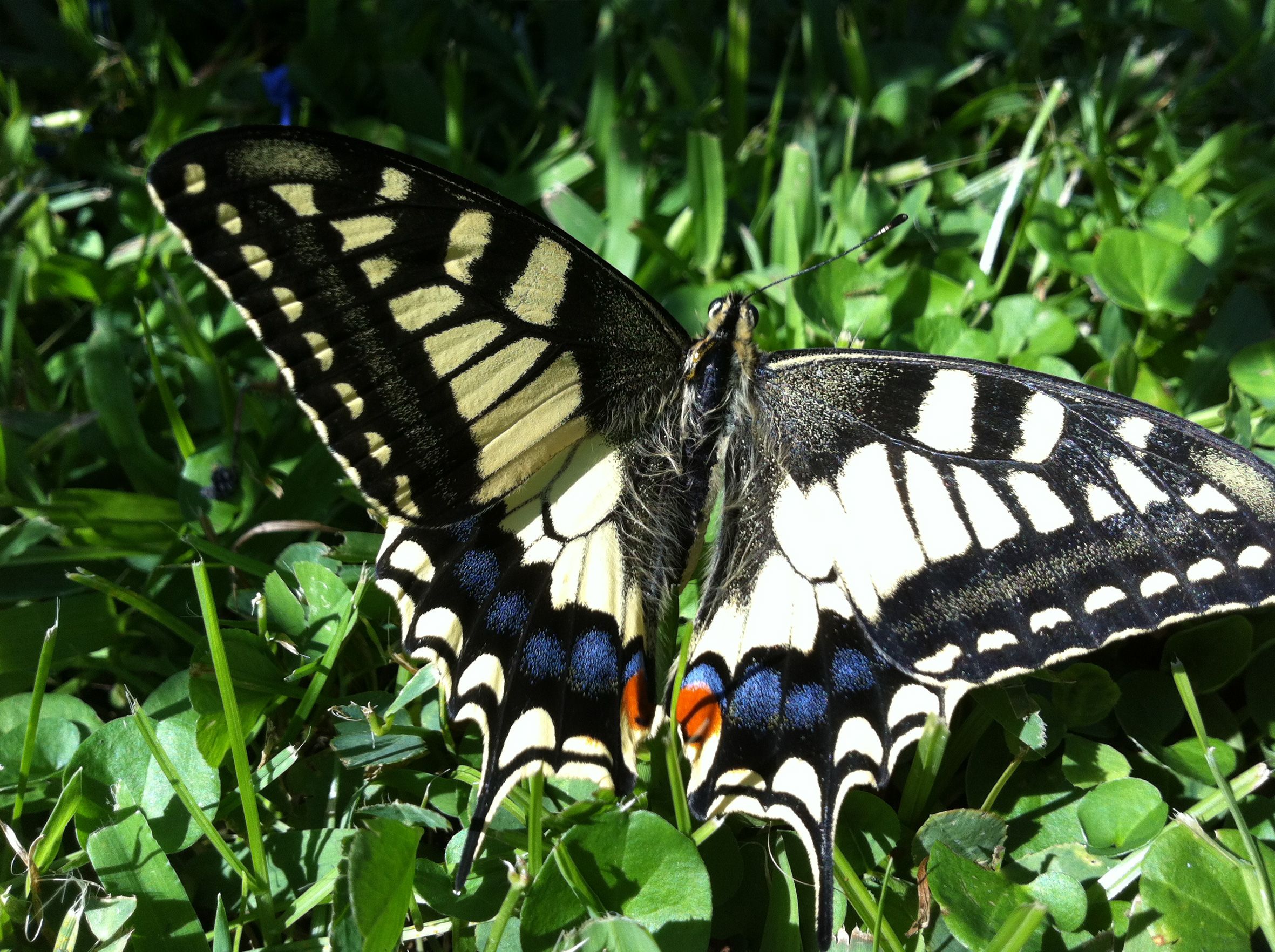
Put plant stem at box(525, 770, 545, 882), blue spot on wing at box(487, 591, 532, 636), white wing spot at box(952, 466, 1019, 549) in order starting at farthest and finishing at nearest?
blue spot on wing at box(487, 591, 532, 636)
white wing spot at box(952, 466, 1019, 549)
plant stem at box(525, 770, 545, 882)

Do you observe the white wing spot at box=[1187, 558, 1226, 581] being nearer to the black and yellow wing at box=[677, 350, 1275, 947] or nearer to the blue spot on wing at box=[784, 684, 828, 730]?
the black and yellow wing at box=[677, 350, 1275, 947]

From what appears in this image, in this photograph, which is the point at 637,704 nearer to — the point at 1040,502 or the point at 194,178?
the point at 1040,502

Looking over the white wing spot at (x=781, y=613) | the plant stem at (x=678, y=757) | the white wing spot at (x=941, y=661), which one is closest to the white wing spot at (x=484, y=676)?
the plant stem at (x=678, y=757)

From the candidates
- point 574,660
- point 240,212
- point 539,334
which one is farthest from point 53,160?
point 574,660

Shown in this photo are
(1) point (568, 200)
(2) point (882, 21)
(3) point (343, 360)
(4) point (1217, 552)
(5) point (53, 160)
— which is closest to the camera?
(4) point (1217, 552)

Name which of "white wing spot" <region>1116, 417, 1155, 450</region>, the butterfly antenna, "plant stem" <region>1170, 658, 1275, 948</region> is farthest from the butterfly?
"plant stem" <region>1170, 658, 1275, 948</region>

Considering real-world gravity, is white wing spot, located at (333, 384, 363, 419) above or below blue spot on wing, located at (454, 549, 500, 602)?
above

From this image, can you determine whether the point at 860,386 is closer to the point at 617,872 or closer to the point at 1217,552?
the point at 1217,552
